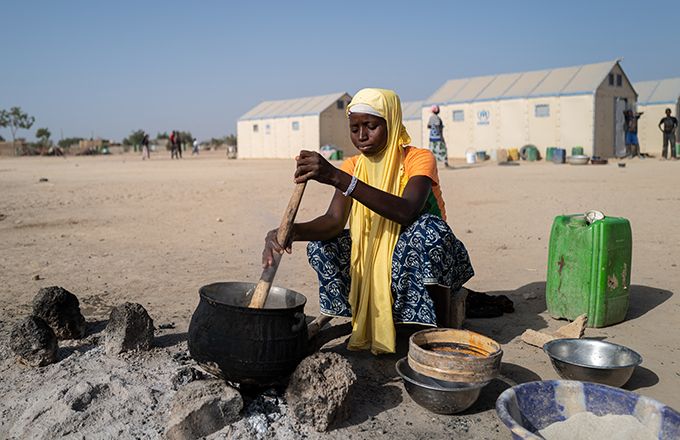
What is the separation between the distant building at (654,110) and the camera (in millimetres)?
26438

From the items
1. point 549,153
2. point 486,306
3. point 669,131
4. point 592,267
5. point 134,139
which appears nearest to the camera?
point 592,267

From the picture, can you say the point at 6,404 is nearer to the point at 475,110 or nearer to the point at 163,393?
the point at 163,393

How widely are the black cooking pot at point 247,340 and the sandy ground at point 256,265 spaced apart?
360mm

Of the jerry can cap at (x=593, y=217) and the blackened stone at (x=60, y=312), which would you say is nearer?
the blackened stone at (x=60, y=312)

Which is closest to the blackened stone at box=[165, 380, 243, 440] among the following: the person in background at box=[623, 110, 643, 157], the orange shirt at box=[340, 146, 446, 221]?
the orange shirt at box=[340, 146, 446, 221]

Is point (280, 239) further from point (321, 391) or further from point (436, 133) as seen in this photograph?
point (436, 133)

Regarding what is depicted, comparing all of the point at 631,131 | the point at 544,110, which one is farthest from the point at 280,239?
the point at 631,131

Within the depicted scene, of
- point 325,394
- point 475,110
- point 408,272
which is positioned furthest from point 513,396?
point 475,110

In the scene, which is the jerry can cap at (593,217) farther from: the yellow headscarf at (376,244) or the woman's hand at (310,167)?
the woman's hand at (310,167)

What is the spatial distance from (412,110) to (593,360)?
3166 centimetres

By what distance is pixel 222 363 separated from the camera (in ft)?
8.46

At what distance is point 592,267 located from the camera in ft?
12.2

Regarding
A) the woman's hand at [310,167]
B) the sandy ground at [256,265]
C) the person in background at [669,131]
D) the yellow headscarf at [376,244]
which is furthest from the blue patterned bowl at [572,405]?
the person in background at [669,131]

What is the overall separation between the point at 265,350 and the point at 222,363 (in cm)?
20
